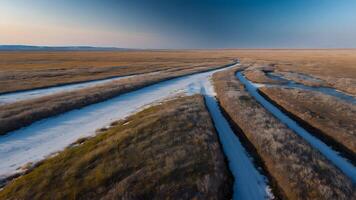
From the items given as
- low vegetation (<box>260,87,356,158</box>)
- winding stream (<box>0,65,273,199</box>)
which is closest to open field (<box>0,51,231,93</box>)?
winding stream (<box>0,65,273,199</box>)

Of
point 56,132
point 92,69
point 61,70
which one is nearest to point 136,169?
point 56,132

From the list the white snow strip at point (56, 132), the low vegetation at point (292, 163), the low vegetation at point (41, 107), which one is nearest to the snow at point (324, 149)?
the low vegetation at point (292, 163)

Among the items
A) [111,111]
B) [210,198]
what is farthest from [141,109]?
[210,198]

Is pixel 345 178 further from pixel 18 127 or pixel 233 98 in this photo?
pixel 18 127

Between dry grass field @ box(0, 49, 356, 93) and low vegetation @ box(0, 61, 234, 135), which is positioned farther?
dry grass field @ box(0, 49, 356, 93)

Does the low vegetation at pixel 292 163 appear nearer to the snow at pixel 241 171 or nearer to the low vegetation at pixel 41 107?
the snow at pixel 241 171

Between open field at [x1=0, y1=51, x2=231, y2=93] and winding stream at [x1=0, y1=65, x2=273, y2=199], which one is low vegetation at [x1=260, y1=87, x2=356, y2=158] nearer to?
winding stream at [x1=0, y1=65, x2=273, y2=199]
